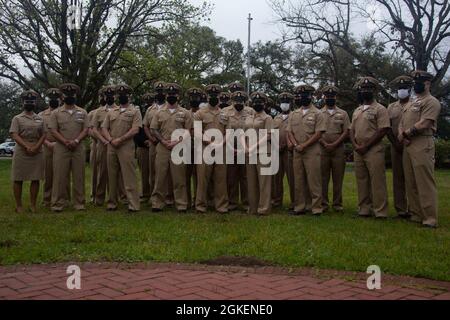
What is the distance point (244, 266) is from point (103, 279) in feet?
4.76

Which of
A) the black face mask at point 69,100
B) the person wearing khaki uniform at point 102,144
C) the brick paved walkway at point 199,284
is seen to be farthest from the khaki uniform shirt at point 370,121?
the black face mask at point 69,100

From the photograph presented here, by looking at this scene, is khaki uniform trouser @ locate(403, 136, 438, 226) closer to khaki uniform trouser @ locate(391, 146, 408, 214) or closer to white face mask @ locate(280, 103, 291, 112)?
khaki uniform trouser @ locate(391, 146, 408, 214)

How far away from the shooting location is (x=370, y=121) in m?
8.12

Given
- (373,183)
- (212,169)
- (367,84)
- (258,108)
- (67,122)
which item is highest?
(367,84)

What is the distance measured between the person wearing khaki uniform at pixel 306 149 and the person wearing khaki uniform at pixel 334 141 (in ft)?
1.03

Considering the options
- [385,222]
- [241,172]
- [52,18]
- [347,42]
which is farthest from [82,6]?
[385,222]

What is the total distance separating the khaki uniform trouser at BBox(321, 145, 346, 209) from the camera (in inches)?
345

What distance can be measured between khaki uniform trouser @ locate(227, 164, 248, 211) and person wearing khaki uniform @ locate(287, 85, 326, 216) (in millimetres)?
1131

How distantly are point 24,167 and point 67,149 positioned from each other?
77 centimetres

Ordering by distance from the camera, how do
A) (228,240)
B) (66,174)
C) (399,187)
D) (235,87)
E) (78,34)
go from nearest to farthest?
(228,240) → (399,187) → (66,174) → (235,87) → (78,34)

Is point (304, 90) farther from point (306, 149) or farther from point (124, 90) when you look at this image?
point (124, 90)

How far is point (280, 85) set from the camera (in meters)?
39.3

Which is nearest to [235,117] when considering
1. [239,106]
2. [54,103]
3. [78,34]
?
[239,106]

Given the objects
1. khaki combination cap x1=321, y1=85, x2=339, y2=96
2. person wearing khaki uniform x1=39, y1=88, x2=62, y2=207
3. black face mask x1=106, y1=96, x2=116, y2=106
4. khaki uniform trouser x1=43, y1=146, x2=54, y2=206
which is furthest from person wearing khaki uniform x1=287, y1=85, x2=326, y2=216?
khaki uniform trouser x1=43, y1=146, x2=54, y2=206
